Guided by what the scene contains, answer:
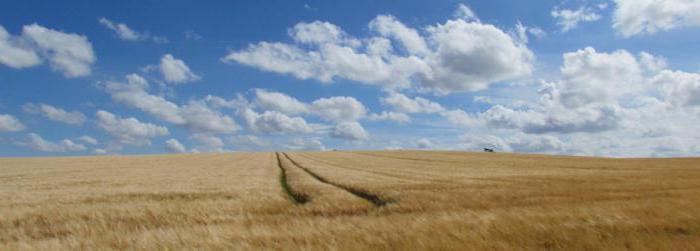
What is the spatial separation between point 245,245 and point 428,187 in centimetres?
1335

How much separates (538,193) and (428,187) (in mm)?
4296

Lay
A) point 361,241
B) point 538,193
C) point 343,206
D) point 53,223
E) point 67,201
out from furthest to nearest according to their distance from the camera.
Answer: point 538,193 → point 67,201 → point 343,206 → point 53,223 → point 361,241

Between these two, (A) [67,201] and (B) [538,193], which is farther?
(B) [538,193]

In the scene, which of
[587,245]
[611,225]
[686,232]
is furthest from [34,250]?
[686,232]

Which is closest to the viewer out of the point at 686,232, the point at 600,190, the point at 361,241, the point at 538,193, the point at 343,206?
the point at 361,241

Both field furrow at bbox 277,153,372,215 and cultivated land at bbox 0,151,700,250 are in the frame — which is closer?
cultivated land at bbox 0,151,700,250

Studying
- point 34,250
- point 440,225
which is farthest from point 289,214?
point 34,250

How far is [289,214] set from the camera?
44.5 ft

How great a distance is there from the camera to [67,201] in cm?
1616

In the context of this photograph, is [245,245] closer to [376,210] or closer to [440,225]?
[440,225]

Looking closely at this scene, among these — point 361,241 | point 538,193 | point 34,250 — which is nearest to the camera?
point 34,250

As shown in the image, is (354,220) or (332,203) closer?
(354,220)

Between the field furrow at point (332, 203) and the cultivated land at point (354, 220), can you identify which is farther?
the field furrow at point (332, 203)

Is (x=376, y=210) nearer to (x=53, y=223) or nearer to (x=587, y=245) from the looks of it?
(x=587, y=245)
